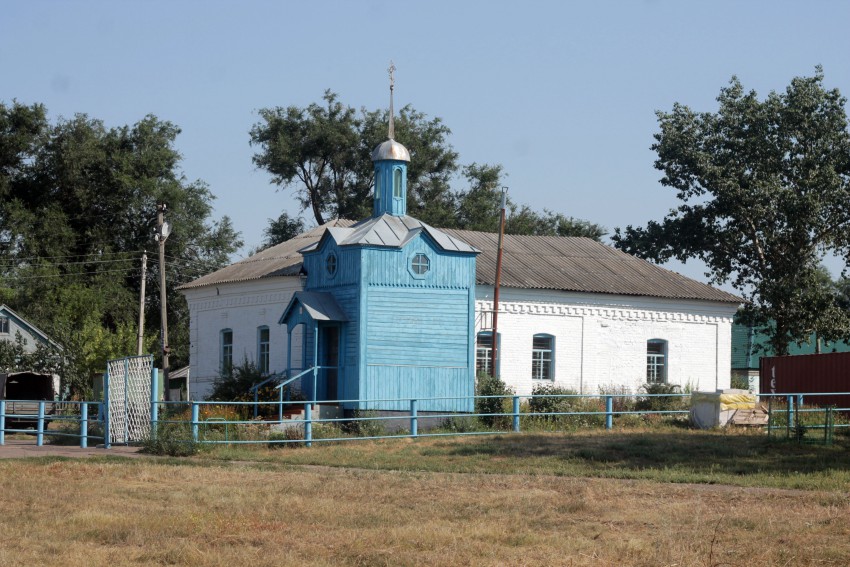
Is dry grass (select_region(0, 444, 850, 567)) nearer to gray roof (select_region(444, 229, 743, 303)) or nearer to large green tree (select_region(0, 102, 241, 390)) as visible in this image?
gray roof (select_region(444, 229, 743, 303))

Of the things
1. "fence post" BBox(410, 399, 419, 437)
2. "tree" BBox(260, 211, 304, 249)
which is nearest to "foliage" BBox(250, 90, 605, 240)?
"tree" BBox(260, 211, 304, 249)

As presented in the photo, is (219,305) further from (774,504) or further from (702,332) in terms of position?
(774,504)

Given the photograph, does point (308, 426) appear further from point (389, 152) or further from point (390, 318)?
point (389, 152)

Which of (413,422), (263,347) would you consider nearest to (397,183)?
(263,347)

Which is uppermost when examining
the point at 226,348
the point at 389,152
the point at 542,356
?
the point at 389,152

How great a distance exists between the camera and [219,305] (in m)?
37.2

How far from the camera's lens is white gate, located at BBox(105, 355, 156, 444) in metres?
25.0

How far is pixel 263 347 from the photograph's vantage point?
116ft

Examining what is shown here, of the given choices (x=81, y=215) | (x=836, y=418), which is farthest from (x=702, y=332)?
(x=81, y=215)

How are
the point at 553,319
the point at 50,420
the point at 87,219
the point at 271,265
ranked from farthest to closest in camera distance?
the point at 87,219
the point at 271,265
the point at 553,319
the point at 50,420

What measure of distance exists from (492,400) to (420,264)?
3.91 m

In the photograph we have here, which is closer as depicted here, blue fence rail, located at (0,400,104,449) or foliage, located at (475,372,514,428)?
blue fence rail, located at (0,400,104,449)

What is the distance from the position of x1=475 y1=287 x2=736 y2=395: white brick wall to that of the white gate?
11.0m

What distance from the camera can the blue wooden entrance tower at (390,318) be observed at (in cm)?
3002
